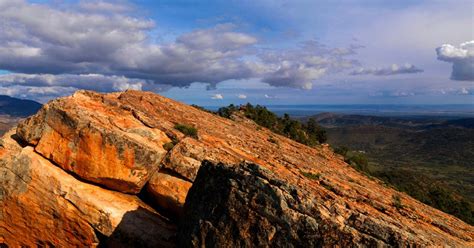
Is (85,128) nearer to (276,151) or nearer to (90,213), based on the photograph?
(90,213)

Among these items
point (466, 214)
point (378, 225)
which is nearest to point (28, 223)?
point (378, 225)

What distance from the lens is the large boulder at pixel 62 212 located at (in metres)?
26.5

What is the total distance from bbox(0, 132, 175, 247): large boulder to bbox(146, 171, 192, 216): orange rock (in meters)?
0.94

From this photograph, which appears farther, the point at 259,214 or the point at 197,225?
the point at 197,225

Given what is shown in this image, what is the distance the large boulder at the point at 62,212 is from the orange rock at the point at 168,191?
0.94 meters

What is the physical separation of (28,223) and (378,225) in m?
23.4

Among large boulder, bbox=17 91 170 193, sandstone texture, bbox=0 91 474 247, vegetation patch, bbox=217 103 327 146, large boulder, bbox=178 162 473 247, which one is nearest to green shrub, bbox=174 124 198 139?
sandstone texture, bbox=0 91 474 247

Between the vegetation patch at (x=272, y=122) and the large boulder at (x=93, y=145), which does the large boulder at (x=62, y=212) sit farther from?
the vegetation patch at (x=272, y=122)

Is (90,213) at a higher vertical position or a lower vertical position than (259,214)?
lower

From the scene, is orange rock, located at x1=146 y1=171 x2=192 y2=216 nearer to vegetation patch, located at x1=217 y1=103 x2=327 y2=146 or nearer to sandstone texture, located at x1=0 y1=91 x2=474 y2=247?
sandstone texture, located at x1=0 y1=91 x2=474 y2=247

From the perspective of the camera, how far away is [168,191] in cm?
2870

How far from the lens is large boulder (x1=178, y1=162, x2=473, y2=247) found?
19422 mm

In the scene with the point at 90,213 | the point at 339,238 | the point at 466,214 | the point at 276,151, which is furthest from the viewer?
the point at 466,214

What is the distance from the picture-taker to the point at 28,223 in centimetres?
2780
